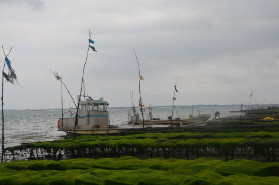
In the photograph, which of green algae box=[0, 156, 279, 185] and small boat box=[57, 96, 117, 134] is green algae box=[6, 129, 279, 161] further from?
small boat box=[57, 96, 117, 134]

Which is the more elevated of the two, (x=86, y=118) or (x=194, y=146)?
(x=86, y=118)

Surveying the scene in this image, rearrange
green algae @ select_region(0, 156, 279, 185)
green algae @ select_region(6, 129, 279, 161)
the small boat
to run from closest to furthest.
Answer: green algae @ select_region(0, 156, 279, 185) → green algae @ select_region(6, 129, 279, 161) → the small boat

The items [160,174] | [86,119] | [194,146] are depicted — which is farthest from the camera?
[86,119]

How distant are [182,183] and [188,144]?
8.56 metres

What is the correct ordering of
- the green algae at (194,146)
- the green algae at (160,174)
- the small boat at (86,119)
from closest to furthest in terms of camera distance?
the green algae at (160,174) < the green algae at (194,146) < the small boat at (86,119)

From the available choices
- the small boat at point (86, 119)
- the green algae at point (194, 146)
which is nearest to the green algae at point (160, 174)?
the green algae at point (194, 146)

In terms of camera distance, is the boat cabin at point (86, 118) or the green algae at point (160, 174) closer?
the green algae at point (160, 174)

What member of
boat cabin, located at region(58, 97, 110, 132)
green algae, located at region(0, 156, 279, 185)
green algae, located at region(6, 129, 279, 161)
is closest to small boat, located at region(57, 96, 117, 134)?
boat cabin, located at region(58, 97, 110, 132)

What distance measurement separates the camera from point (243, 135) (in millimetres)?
18312

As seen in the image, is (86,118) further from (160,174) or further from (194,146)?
(160,174)

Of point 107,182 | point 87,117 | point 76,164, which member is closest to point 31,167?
point 76,164

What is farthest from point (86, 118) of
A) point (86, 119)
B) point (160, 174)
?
point (160, 174)

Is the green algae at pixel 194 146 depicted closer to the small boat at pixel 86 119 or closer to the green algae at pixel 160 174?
the green algae at pixel 160 174

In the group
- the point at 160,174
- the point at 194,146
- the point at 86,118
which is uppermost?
the point at 86,118
